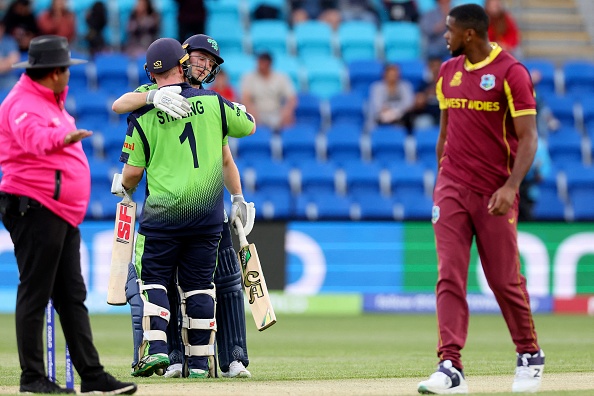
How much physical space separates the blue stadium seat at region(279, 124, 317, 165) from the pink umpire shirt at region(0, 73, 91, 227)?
35.5 ft

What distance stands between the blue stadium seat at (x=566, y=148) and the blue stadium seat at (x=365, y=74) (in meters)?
2.91

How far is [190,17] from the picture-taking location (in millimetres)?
18297

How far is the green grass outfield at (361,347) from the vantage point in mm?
8266

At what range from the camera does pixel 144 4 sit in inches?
714

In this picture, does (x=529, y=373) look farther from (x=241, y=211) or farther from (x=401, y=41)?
(x=401, y=41)

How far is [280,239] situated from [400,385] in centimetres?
823

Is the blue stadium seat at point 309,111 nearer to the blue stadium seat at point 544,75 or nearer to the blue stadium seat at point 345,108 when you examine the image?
the blue stadium seat at point 345,108

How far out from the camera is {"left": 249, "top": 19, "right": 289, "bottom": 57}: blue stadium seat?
19.3 metres

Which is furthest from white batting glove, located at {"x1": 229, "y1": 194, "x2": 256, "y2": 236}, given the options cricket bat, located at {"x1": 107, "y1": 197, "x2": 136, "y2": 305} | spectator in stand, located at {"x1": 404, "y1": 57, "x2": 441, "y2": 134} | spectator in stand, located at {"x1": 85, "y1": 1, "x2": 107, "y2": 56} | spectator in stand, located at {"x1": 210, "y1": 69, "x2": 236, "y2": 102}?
spectator in stand, located at {"x1": 85, "y1": 1, "x2": 107, "y2": 56}

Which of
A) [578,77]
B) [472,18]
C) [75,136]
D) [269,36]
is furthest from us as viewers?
[269,36]

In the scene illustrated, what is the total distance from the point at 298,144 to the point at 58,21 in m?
4.41

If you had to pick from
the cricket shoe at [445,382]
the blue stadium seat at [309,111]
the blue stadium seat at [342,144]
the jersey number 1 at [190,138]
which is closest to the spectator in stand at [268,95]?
the blue stadium seat at [309,111]

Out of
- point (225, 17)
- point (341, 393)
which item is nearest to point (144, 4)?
point (225, 17)

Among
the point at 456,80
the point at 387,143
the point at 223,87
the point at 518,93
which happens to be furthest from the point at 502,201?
the point at 387,143
